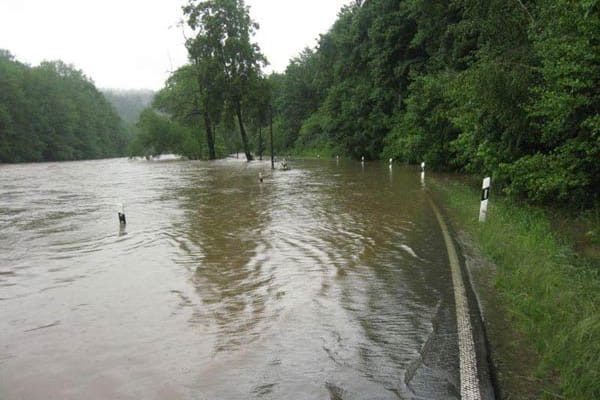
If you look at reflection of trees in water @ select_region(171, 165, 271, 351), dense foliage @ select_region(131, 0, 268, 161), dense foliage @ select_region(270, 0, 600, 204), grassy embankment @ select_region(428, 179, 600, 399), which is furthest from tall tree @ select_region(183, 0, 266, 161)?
grassy embankment @ select_region(428, 179, 600, 399)

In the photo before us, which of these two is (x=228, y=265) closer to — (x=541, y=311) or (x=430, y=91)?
(x=541, y=311)

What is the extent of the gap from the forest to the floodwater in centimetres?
410

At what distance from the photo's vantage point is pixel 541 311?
4766 millimetres

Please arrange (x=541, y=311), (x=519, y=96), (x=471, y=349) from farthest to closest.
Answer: (x=519, y=96) → (x=541, y=311) → (x=471, y=349)

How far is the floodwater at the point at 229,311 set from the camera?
3848mm

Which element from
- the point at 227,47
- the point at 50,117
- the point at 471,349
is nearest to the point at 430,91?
the point at 471,349

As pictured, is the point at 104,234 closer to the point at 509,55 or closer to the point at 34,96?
the point at 509,55

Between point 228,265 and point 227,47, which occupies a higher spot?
point 227,47

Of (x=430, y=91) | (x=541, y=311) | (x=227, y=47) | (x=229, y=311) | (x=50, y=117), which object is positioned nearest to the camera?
(x=541, y=311)

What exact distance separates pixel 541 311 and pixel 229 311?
139 inches

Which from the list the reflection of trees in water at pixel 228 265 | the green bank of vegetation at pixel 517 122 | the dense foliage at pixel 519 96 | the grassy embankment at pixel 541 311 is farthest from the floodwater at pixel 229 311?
the dense foliage at pixel 519 96

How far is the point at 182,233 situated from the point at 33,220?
551 centimetres

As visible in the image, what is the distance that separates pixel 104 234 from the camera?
1043 cm

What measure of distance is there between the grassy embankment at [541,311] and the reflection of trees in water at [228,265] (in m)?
2.58
